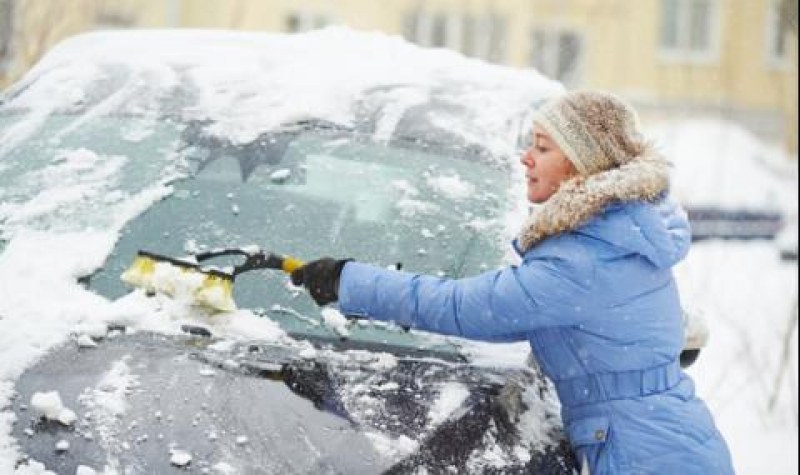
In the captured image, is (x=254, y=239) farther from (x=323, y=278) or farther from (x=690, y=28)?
(x=690, y=28)

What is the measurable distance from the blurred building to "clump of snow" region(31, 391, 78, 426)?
49.9 ft

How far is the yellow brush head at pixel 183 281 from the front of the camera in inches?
88.2

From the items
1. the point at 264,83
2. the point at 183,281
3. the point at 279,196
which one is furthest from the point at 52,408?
the point at 264,83

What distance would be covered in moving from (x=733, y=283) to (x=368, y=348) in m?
8.08

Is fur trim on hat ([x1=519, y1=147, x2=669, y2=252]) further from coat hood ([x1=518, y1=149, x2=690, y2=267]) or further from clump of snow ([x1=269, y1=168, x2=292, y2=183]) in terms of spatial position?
clump of snow ([x1=269, y1=168, x2=292, y2=183])

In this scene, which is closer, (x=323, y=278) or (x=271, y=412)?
(x=271, y=412)

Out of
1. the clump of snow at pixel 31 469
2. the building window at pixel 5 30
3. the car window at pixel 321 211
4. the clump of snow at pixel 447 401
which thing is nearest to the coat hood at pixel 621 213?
the clump of snow at pixel 447 401

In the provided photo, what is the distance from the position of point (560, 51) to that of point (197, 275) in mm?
19957

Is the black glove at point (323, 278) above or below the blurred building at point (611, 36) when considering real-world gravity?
above

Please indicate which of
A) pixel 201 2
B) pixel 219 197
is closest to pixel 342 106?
pixel 219 197

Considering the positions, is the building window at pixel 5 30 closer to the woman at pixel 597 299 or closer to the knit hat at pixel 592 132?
the woman at pixel 597 299

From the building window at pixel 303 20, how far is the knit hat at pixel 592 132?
55.1ft

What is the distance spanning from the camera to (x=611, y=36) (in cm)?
2134

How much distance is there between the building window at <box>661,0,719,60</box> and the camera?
73.7 ft
